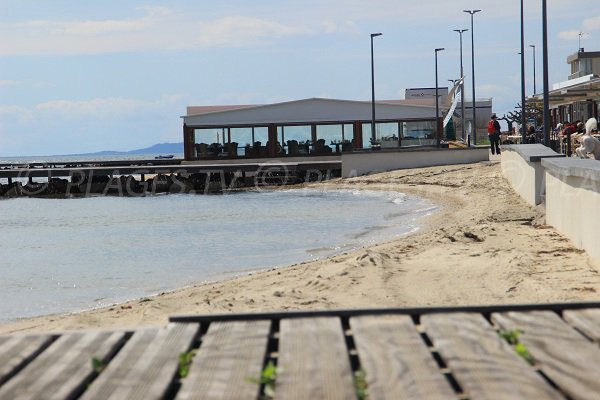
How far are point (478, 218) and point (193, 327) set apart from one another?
17.1 metres

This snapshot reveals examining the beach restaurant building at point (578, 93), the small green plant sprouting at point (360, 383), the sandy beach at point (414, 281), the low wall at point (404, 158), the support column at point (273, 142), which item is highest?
the beach restaurant building at point (578, 93)

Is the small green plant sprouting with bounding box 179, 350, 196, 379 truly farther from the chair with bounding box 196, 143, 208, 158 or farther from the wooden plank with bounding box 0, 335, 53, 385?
the chair with bounding box 196, 143, 208, 158

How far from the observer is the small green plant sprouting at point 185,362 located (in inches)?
163

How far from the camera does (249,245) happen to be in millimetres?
22781

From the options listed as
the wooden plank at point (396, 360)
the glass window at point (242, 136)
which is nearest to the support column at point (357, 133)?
the glass window at point (242, 136)

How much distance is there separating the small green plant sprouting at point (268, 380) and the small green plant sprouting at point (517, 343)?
3.64 ft

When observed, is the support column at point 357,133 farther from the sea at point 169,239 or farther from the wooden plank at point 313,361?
the wooden plank at point 313,361

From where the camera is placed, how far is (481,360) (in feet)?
13.7

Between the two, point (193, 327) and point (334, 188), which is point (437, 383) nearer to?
point (193, 327)

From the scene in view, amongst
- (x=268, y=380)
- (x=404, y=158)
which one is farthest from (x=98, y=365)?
(x=404, y=158)

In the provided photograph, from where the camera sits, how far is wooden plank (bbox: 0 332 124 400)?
3934mm

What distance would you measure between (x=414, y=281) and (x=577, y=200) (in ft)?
8.53

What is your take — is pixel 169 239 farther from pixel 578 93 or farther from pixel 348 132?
pixel 348 132

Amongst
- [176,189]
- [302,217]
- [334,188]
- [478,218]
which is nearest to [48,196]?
[176,189]
